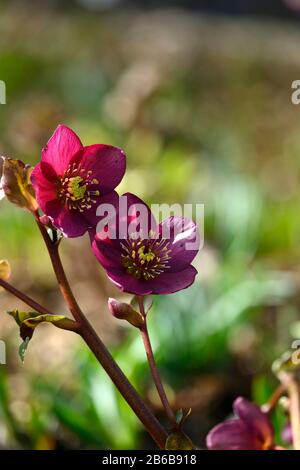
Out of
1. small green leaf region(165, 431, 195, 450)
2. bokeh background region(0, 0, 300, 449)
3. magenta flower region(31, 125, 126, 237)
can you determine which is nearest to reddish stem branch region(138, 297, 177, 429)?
small green leaf region(165, 431, 195, 450)

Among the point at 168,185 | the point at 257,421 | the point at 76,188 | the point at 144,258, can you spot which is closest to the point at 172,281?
the point at 144,258

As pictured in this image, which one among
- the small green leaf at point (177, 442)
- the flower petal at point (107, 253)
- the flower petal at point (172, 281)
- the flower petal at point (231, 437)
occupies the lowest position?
the flower petal at point (231, 437)

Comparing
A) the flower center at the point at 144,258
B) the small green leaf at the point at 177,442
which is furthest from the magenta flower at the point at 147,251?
the small green leaf at the point at 177,442

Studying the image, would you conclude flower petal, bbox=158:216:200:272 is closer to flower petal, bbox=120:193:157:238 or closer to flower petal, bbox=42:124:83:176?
flower petal, bbox=120:193:157:238

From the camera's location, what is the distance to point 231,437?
1.03m

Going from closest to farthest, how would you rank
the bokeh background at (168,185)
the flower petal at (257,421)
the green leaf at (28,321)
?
1. the green leaf at (28,321)
2. the flower petal at (257,421)
3. the bokeh background at (168,185)

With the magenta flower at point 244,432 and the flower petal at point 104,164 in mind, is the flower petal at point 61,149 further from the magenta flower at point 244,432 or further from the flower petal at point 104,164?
the magenta flower at point 244,432

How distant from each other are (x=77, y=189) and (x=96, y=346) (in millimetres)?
165

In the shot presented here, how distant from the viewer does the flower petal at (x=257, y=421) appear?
102cm

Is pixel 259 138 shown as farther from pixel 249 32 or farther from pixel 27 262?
pixel 27 262

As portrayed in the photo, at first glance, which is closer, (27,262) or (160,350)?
(160,350)

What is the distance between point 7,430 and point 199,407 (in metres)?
0.38

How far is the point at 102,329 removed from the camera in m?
1.86

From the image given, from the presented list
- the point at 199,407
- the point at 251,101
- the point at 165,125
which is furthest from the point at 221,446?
the point at 251,101
